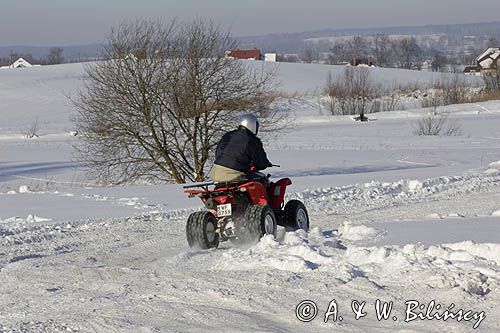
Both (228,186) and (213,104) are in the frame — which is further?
(213,104)

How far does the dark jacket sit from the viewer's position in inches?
450

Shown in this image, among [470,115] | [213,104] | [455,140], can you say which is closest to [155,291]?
[213,104]

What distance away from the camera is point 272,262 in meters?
9.57

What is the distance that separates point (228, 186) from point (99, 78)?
1807 cm

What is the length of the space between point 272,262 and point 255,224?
1489 millimetres

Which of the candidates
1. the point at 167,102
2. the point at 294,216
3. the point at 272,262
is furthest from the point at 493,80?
the point at 272,262

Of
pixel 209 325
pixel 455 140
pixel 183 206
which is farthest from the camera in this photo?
pixel 455 140

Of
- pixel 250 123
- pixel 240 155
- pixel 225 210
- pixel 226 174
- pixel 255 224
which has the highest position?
pixel 250 123

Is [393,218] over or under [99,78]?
under

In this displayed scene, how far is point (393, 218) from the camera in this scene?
1377cm

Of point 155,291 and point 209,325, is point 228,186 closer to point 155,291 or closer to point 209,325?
point 155,291

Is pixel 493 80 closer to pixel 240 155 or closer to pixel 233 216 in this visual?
pixel 240 155

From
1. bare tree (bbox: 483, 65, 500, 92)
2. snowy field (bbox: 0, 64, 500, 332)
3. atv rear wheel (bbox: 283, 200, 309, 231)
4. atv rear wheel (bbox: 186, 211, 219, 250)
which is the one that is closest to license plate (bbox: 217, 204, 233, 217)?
atv rear wheel (bbox: 186, 211, 219, 250)

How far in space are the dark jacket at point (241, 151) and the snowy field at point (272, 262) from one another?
1.04 meters
